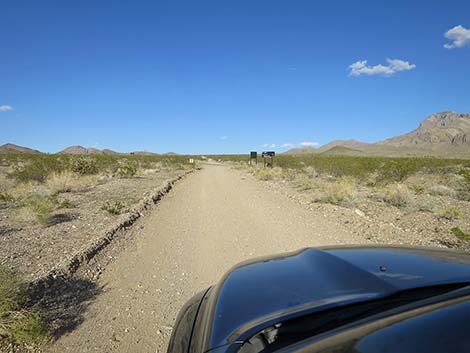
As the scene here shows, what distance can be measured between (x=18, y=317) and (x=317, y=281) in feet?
11.9

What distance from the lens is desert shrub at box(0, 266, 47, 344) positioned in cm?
370

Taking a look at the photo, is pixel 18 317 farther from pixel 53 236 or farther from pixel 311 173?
pixel 311 173

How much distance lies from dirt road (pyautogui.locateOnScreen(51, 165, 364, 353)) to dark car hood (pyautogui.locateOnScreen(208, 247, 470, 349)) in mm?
2063

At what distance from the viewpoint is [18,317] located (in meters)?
3.92

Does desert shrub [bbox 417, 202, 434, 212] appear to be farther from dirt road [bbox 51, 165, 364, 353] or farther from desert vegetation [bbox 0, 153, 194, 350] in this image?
desert vegetation [bbox 0, 153, 194, 350]

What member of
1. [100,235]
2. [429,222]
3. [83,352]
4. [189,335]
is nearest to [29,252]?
[100,235]

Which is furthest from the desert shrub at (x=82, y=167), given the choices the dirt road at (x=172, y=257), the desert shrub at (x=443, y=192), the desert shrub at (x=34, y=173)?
the desert shrub at (x=443, y=192)

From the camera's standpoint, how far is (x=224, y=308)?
1.92m

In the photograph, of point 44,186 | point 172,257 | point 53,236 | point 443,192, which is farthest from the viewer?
point 443,192

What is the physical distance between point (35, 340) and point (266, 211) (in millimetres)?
8201

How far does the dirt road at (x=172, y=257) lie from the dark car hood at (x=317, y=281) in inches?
81.2

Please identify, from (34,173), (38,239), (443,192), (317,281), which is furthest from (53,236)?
(443,192)

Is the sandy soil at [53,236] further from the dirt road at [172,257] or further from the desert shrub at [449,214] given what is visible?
the desert shrub at [449,214]

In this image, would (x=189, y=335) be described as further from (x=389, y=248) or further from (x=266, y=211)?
(x=266, y=211)
